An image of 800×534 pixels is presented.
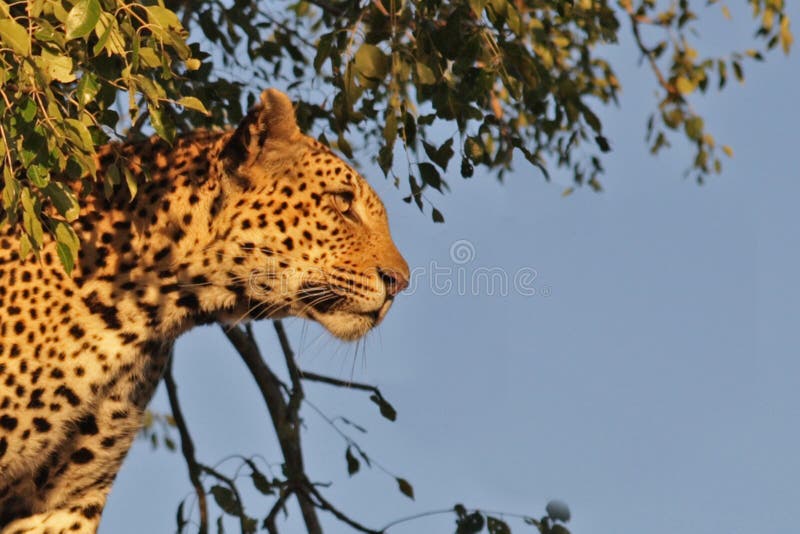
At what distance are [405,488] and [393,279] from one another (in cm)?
123

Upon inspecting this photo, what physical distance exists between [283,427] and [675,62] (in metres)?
3.84

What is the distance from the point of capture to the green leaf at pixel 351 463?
6.19m

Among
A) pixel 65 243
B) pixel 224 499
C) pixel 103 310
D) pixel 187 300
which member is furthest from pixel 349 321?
pixel 65 243

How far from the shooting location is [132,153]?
5363 mm

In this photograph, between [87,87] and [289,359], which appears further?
[289,359]

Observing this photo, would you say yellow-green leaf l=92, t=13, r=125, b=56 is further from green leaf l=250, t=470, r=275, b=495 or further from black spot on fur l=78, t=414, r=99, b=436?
green leaf l=250, t=470, r=275, b=495

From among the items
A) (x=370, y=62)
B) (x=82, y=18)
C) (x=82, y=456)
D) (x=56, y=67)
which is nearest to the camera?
(x=82, y=18)

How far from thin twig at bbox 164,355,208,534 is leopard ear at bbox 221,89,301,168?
179cm

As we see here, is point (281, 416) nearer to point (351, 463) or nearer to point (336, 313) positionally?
point (351, 463)

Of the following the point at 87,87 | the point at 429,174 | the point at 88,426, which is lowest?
the point at 88,426

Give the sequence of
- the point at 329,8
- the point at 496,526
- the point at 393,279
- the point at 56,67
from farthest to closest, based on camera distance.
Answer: the point at 329,8, the point at 496,526, the point at 393,279, the point at 56,67

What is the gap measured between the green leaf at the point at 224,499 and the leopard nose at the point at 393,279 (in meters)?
1.35

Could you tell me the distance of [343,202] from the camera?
5316 mm

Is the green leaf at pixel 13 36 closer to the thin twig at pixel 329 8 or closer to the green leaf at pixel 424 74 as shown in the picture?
the green leaf at pixel 424 74
